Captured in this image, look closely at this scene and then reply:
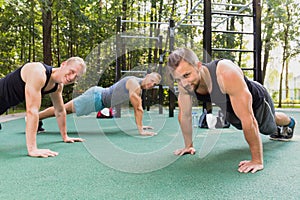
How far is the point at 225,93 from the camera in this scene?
187 cm

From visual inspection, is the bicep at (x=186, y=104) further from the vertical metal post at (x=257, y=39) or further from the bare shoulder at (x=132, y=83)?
the vertical metal post at (x=257, y=39)

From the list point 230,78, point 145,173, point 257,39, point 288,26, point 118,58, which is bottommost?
point 145,173

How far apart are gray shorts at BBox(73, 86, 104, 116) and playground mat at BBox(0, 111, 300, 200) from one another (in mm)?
980

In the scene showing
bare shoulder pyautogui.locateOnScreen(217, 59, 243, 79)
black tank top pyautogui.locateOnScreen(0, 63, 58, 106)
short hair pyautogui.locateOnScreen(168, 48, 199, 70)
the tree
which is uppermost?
the tree

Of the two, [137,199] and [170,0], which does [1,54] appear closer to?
[170,0]

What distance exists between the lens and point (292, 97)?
16.3 m

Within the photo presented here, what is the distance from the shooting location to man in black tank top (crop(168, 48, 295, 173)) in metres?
1.66

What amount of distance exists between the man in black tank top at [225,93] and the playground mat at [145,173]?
182 mm

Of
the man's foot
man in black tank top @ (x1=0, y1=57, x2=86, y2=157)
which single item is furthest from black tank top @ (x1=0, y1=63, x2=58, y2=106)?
the man's foot

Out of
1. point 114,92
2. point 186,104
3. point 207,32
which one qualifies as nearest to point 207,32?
point 207,32

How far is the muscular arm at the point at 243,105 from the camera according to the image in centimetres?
164

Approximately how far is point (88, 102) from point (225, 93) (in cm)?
221

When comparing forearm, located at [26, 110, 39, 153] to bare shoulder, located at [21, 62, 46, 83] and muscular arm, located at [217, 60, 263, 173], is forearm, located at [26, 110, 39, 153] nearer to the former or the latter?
bare shoulder, located at [21, 62, 46, 83]

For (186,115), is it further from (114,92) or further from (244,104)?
(114,92)
